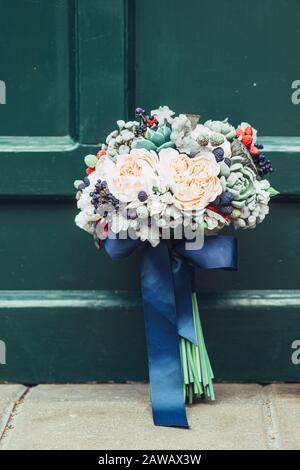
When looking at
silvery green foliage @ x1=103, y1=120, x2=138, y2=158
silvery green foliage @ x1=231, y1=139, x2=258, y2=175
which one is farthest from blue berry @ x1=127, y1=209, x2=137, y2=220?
silvery green foliage @ x1=231, y1=139, x2=258, y2=175

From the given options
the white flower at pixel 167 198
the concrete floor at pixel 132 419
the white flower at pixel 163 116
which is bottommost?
the concrete floor at pixel 132 419

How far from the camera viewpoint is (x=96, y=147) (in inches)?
156

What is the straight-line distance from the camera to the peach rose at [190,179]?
336 centimetres

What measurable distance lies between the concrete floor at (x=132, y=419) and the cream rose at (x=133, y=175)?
862 millimetres

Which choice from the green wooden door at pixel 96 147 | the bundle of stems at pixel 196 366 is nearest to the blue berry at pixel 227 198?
the bundle of stems at pixel 196 366

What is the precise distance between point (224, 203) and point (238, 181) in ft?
0.32

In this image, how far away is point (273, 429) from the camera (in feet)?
11.3

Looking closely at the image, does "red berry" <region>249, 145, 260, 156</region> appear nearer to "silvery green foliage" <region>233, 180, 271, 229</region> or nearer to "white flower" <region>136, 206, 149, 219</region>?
"silvery green foliage" <region>233, 180, 271, 229</region>

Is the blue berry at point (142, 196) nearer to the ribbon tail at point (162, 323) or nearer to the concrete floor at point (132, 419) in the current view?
the ribbon tail at point (162, 323)

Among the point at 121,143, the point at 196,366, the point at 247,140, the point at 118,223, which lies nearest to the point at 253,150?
the point at 247,140

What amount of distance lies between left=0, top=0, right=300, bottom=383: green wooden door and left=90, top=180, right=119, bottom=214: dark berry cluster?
0.55 metres

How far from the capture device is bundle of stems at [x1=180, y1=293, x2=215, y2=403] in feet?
12.0

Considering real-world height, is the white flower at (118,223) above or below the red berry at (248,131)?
below

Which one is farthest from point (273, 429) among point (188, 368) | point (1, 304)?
point (1, 304)
